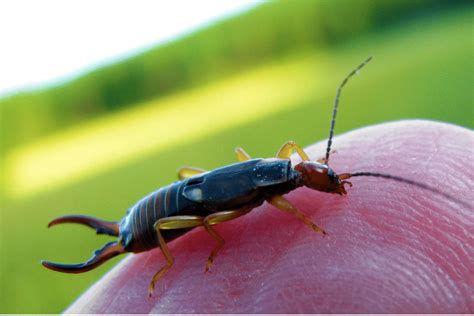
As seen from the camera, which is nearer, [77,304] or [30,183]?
[77,304]

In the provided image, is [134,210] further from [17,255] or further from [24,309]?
[17,255]

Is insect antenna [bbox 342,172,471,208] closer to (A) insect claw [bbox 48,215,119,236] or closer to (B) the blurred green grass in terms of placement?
(A) insect claw [bbox 48,215,119,236]

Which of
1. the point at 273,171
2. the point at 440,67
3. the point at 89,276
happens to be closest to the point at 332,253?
the point at 273,171

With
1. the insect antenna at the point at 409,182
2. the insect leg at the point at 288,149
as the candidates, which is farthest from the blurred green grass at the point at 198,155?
the insect antenna at the point at 409,182

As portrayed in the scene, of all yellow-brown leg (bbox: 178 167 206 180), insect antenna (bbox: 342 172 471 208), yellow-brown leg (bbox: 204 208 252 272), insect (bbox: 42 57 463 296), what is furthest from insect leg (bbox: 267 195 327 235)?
yellow-brown leg (bbox: 178 167 206 180)

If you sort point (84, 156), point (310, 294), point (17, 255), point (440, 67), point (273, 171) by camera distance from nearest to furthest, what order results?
point (310, 294), point (273, 171), point (17, 255), point (440, 67), point (84, 156)
